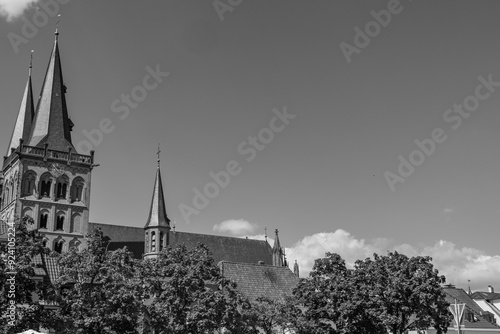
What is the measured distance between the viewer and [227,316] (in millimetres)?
36719

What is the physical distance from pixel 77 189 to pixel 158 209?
36.5ft

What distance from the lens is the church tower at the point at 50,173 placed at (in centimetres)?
Result: 7050

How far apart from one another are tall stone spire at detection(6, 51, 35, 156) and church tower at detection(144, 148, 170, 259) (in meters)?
18.9

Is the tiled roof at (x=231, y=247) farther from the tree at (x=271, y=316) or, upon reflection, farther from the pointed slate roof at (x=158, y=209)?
the tree at (x=271, y=316)

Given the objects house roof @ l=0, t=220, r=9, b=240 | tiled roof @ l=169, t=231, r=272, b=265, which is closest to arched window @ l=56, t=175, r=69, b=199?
house roof @ l=0, t=220, r=9, b=240

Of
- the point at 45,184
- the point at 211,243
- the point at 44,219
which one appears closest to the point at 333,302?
the point at 44,219

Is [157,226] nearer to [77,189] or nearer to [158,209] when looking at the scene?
[158,209]

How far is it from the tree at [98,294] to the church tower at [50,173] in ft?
123

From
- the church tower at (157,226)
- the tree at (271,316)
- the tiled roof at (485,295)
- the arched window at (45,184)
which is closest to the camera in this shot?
the tree at (271,316)

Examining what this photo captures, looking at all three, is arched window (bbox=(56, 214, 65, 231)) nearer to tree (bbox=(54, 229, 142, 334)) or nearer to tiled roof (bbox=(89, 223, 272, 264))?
tiled roof (bbox=(89, 223, 272, 264))

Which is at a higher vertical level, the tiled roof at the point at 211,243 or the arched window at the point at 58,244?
the tiled roof at the point at 211,243

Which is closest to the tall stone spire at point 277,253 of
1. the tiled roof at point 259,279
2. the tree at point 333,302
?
the tiled roof at point 259,279

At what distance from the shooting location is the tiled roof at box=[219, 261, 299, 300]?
58188 mm

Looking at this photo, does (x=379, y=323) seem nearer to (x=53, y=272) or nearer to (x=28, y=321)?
(x=28, y=321)
